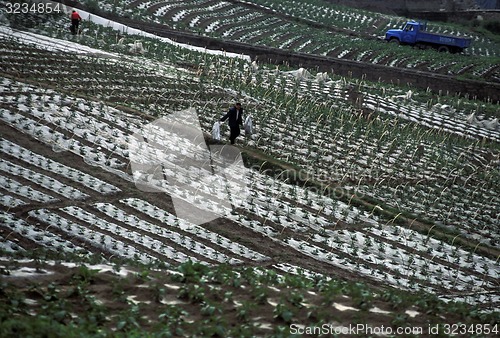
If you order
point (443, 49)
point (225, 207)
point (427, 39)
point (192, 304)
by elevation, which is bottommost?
point (225, 207)

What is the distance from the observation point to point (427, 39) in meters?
42.4

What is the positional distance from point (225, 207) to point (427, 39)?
97.6ft

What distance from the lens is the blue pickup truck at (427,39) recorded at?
42.1 metres

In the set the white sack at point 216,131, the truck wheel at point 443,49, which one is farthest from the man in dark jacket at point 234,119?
the truck wheel at point 443,49

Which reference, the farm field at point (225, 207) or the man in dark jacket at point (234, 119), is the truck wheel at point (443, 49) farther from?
the man in dark jacket at point (234, 119)

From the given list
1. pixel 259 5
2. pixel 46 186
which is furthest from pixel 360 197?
pixel 259 5

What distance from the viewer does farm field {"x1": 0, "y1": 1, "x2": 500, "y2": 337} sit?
30.9 feet

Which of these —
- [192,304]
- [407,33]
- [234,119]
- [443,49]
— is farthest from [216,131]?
[443,49]

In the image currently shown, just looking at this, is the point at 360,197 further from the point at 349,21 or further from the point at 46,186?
the point at 349,21

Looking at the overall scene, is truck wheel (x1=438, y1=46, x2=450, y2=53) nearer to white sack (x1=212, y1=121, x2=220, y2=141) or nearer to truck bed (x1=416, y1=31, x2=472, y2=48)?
truck bed (x1=416, y1=31, x2=472, y2=48)

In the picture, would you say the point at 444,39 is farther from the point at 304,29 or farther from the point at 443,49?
the point at 304,29

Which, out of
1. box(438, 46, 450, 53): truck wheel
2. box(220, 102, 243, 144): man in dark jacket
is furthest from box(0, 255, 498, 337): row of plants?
box(438, 46, 450, 53): truck wheel

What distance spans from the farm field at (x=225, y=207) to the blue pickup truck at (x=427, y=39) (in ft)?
53.6

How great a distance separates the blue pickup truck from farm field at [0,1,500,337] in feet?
53.6
